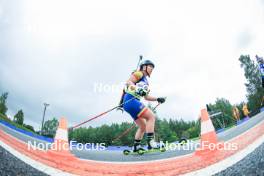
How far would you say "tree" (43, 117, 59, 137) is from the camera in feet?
5.56

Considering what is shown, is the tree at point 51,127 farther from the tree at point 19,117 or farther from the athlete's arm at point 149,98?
the athlete's arm at point 149,98

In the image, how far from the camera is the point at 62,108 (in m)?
1.70

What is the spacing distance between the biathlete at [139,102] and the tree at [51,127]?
1.71 ft

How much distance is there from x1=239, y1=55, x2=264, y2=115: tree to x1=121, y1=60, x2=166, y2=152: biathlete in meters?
0.56

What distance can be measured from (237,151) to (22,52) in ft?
5.42

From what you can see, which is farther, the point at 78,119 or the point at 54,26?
the point at 54,26

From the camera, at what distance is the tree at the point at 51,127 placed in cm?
170

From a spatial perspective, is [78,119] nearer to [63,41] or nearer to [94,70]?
[94,70]

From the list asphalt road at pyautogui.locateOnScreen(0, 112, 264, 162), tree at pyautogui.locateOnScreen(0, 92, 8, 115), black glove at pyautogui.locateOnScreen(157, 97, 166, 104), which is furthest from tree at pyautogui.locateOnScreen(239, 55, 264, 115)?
tree at pyautogui.locateOnScreen(0, 92, 8, 115)

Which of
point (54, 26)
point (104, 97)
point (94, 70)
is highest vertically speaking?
point (54, 26)

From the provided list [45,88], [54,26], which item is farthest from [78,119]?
[54,26]

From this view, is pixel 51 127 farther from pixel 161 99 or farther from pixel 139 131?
pixel 161 99

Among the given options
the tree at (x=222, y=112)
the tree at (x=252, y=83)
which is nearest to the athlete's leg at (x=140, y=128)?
the tree at (x=222, y=112)

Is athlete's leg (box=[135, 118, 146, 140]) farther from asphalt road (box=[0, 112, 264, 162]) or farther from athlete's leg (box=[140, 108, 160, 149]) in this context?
asphalt road (box=[0, 112, 264, 162])
